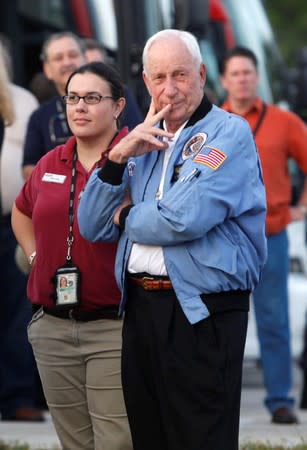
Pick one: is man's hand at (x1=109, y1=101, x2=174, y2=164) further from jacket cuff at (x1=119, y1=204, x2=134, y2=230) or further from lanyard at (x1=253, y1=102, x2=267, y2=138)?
lanyard at (x1=253, y1=102, x2=267, y2=138)

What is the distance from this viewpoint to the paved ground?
7.84 meters

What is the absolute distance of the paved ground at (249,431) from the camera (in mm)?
7836

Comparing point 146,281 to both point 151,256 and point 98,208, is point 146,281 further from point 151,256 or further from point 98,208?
point 98,208

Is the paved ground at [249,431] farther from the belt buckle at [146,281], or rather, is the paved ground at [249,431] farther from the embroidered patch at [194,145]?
the embroidered patch at [194,145]

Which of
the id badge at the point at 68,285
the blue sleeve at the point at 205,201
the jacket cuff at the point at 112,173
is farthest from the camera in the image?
the id badge at the point at 68,285

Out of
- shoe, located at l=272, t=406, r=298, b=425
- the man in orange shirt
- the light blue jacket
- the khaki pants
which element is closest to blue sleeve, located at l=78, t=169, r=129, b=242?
the light blue jacket

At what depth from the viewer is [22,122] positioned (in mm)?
8883

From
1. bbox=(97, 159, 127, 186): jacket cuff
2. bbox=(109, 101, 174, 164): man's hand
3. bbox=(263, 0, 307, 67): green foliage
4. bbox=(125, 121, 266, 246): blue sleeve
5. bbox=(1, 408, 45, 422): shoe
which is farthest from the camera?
bbox=(263, 0, 307, 67): green foliage

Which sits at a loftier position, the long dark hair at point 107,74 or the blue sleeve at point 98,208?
the long dark hair at point 107,74

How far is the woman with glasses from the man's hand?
44 centimetres

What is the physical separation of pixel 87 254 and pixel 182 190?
74 centimetres

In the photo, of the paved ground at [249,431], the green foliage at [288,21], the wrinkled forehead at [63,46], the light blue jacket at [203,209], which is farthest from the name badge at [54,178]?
the green foliage at [288,21]

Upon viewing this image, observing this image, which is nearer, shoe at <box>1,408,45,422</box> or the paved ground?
the paved ground

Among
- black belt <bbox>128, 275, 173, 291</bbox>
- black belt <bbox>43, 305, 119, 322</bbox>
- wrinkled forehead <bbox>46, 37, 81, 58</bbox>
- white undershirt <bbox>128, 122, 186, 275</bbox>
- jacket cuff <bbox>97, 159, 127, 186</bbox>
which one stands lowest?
black belt <bbox>43, 305, 119, 322</bbox>
